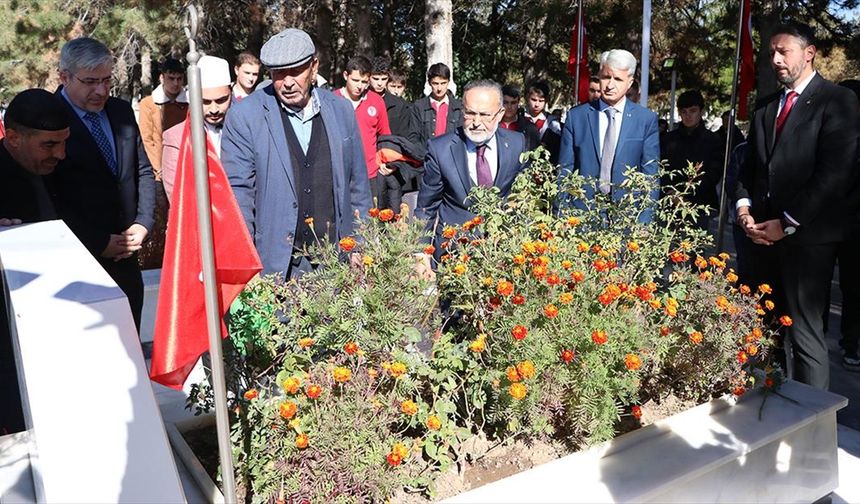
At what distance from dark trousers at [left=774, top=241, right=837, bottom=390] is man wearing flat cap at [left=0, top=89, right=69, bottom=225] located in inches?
123

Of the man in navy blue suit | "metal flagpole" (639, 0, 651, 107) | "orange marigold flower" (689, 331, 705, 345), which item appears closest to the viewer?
"orange marigold flower" (689, 331, 705, 345)

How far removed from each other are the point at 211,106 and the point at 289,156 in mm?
784

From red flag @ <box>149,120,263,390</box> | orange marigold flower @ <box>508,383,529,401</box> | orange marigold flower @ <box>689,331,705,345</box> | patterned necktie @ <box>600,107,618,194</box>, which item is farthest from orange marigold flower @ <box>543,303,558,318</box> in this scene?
patterned necktie @ <box>600,107,618,194</box>

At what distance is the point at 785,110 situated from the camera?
3.19m

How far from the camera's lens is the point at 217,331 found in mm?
1604

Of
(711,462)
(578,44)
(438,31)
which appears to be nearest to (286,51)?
(711,462)

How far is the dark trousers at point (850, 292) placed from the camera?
441cm

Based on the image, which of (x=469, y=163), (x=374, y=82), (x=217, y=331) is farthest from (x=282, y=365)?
(x=374, y=82)

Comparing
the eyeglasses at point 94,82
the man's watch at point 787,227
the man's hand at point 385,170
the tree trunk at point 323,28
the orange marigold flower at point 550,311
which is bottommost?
the orange marigold flower at point 550,311

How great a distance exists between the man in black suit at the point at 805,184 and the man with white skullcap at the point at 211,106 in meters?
2.57

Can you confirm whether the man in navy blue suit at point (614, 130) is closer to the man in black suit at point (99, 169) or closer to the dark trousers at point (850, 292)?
the dark trousers at point (850, 292)

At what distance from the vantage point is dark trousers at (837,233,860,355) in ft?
14.5

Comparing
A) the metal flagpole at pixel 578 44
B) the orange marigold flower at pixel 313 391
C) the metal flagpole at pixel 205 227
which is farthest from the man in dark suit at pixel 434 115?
the metal flagpole at pixel 205 227

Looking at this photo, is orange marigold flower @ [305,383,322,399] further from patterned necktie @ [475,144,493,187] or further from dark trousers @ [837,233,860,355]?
dark trousers @ [837,233,860,355]
